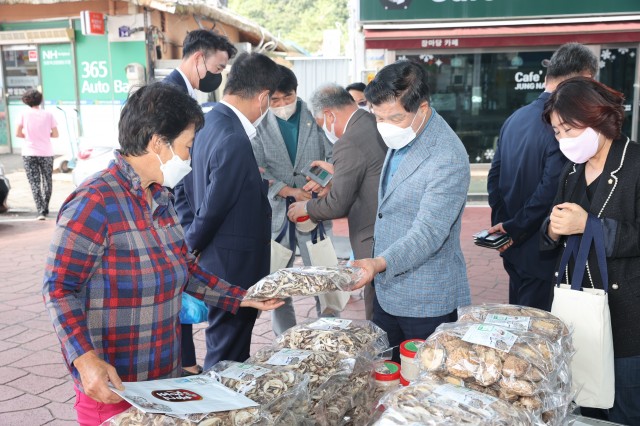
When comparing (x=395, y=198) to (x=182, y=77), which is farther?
(x=182, y=77)

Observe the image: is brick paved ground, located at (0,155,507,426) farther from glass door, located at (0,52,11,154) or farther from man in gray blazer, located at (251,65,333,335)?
glass door, located at (0,52,11,154)

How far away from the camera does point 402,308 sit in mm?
2621

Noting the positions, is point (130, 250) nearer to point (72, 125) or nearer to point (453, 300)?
point (453, 300)

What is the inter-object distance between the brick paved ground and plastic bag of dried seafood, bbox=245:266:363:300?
2.18m

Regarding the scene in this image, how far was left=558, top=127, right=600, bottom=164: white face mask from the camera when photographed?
7.45 feet

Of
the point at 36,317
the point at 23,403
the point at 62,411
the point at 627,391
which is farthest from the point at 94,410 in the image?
the point at 36,317

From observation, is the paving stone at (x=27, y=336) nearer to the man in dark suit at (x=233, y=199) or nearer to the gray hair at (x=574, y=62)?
the man in dark suit at (x=233, y=199)

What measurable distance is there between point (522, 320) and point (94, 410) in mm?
1356

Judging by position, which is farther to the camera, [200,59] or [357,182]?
[200,59]

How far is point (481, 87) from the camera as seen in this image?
10750 mm

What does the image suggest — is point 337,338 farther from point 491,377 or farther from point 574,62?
point 574,62

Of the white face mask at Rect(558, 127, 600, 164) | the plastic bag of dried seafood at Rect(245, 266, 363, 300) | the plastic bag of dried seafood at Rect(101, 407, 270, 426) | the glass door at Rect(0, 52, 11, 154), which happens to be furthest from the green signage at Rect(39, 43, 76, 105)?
the plastic bag of dried seafood at Rect(101, 407, 270, 426)

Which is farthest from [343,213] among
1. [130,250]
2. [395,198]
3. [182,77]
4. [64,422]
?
[64,422]

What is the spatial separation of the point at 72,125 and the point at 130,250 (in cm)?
1305
